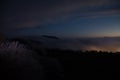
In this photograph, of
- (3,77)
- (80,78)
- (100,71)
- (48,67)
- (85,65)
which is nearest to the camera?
(3,77)

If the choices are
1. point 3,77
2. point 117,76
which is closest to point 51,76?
point 3,77

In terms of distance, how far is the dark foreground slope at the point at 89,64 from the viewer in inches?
2171

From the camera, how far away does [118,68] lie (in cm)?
5884

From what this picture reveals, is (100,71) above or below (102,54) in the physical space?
below

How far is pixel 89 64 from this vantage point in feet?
212

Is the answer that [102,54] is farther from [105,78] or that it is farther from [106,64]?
[105,78]

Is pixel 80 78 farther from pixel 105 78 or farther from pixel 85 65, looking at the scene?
pixel 85 65

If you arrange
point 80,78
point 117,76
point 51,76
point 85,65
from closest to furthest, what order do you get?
point 51,76, point 117,76, point 80,78, point 85,65

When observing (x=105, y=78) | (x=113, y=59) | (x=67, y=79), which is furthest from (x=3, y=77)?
(x=113, y=59)

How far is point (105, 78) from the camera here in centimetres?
5444

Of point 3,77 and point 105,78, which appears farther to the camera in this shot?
point 105,78

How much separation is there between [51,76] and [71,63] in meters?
34.5

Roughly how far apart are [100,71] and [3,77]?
130 ft

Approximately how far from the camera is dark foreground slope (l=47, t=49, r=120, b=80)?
55.1m
